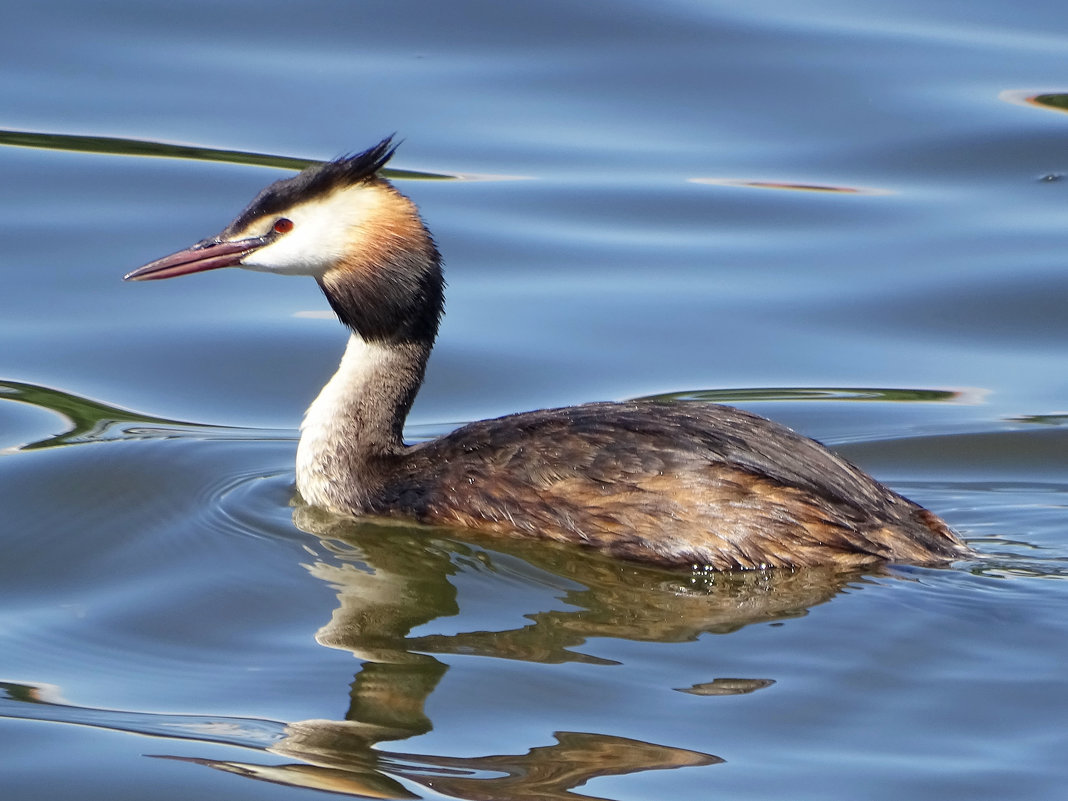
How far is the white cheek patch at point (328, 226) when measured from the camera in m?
6.96

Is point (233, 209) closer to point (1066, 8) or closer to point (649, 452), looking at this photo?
point (649, 452)

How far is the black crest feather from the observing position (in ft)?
22.7

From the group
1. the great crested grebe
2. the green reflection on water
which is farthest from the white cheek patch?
the green reflection on water

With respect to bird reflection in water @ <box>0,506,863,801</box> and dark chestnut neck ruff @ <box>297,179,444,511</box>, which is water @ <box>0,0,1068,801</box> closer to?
bird reflection in water @ <box>0,506,863,801</box>

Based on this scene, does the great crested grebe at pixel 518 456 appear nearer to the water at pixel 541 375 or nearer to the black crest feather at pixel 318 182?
the black crest feather at pixel 318 182

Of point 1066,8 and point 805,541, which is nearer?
point 805,541

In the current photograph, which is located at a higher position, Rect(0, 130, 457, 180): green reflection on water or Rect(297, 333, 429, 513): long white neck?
Rect(0, 130, 457, 180): green reflection on water

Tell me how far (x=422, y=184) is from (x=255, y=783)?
6.58 m

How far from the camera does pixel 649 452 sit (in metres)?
6.32

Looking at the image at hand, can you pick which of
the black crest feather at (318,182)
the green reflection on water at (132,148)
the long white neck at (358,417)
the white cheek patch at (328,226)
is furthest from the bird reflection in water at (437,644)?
the green reflection on water at (132,148)

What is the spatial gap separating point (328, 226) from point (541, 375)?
190cm

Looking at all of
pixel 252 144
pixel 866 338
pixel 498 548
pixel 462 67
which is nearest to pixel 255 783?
pixel 498 548

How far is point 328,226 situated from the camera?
22.8 ft

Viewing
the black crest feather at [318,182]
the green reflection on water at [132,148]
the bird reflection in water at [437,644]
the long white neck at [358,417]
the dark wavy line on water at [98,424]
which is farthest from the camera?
the green reflection on water at [132,148]
